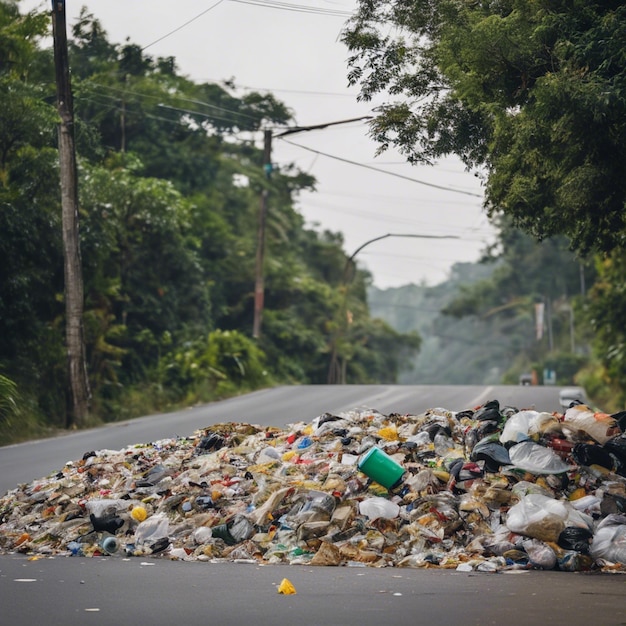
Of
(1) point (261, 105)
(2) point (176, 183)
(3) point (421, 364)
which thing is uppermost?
(1) point (261, 105)

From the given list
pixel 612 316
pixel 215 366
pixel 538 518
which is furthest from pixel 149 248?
pixel 538 518

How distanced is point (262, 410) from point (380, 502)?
648 inches

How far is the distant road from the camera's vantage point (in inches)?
674

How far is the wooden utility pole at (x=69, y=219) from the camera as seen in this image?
72.0 feet

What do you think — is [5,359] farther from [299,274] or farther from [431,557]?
[299,274]

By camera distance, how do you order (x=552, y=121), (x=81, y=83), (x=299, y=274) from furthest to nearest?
(x=299, y=274), (x=81, y=83), (x=552, y=121)

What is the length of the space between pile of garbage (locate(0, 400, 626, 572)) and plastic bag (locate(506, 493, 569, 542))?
1 centimetres

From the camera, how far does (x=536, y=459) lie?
10.7 metres

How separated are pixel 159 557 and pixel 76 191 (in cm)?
1365

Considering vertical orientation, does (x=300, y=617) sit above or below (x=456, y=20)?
below

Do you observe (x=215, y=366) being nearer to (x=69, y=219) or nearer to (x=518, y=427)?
(x=69, y=219)

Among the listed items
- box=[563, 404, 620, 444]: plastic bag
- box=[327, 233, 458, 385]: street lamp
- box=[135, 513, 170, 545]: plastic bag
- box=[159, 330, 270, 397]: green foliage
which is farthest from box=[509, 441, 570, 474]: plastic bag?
box=[327, 233, 458, 385]: street lamp

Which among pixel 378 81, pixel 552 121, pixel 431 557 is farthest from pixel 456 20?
pixel 431 557

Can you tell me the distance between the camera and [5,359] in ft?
73.7
